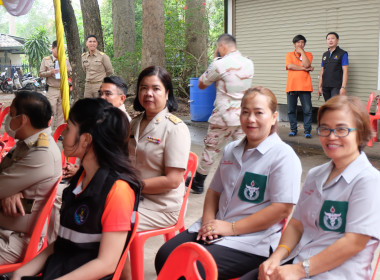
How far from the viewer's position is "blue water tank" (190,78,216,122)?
9.21m

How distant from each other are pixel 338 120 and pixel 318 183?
28 cm

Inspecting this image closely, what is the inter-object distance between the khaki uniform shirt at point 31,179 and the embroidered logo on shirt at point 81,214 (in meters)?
0.62

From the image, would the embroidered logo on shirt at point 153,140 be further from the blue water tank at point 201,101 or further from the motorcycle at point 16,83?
the motorcycle at point 16,83

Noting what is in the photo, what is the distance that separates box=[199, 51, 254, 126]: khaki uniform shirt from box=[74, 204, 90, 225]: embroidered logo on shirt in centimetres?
326

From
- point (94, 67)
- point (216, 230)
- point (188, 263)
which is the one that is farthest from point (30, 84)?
point (188, 263)

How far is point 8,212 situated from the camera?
2.26m

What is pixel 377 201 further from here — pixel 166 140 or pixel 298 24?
pixel 298 24

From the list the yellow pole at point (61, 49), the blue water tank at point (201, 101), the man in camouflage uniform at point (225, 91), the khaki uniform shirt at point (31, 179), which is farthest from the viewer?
the blue water tank at point (201, 101)

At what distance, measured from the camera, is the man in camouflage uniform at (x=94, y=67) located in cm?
813

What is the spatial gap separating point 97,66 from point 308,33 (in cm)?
399

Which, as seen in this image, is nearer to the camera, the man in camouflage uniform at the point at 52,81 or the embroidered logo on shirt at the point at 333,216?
the embroidered logo on shirt at the point at 333,216

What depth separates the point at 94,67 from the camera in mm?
8148

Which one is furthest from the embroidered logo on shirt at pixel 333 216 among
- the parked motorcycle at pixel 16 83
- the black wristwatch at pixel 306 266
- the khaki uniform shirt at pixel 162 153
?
the parked motorcycle at pixel 16 83

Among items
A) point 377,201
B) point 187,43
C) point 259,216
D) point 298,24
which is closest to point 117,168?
point 259,216
